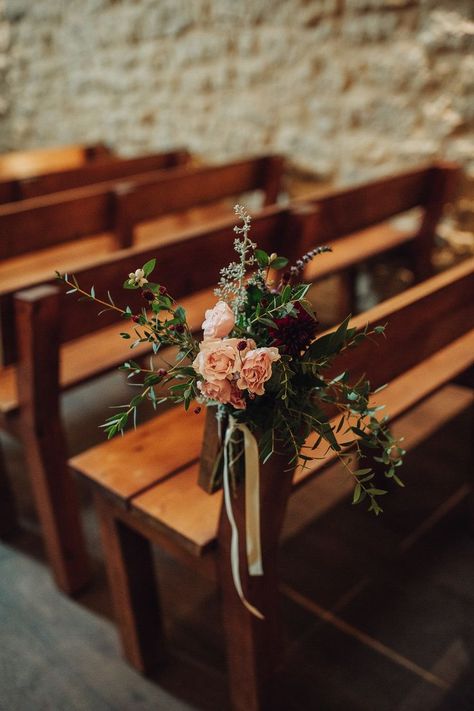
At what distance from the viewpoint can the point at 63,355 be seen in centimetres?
238

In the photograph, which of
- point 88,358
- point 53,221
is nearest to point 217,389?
point 88,358

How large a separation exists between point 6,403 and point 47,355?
27 centimetres

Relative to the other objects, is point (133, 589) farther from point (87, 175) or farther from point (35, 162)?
point (35, 162)

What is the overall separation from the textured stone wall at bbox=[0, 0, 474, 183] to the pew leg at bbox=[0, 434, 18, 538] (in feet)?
6.89

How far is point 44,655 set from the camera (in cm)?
192

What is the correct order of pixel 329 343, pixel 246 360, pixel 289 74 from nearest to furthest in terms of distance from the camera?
pixel 246 360 < pixel 329 343 < pixel 289 74

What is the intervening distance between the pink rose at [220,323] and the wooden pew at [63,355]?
2.47ft

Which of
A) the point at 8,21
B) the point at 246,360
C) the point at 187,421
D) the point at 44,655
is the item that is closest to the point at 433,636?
the point at 187,421

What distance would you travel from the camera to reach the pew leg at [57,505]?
6.53ft

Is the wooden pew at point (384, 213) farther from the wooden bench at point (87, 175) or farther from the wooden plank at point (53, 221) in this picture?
the wooden bench at point (87, 175)

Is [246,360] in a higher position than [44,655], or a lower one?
higher

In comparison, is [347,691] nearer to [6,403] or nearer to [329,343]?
[329,343]

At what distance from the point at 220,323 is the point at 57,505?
3.88 ft

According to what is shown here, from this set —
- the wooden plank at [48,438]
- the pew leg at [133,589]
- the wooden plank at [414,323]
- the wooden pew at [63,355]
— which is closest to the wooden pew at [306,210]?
the wooden pew at [63,355]
